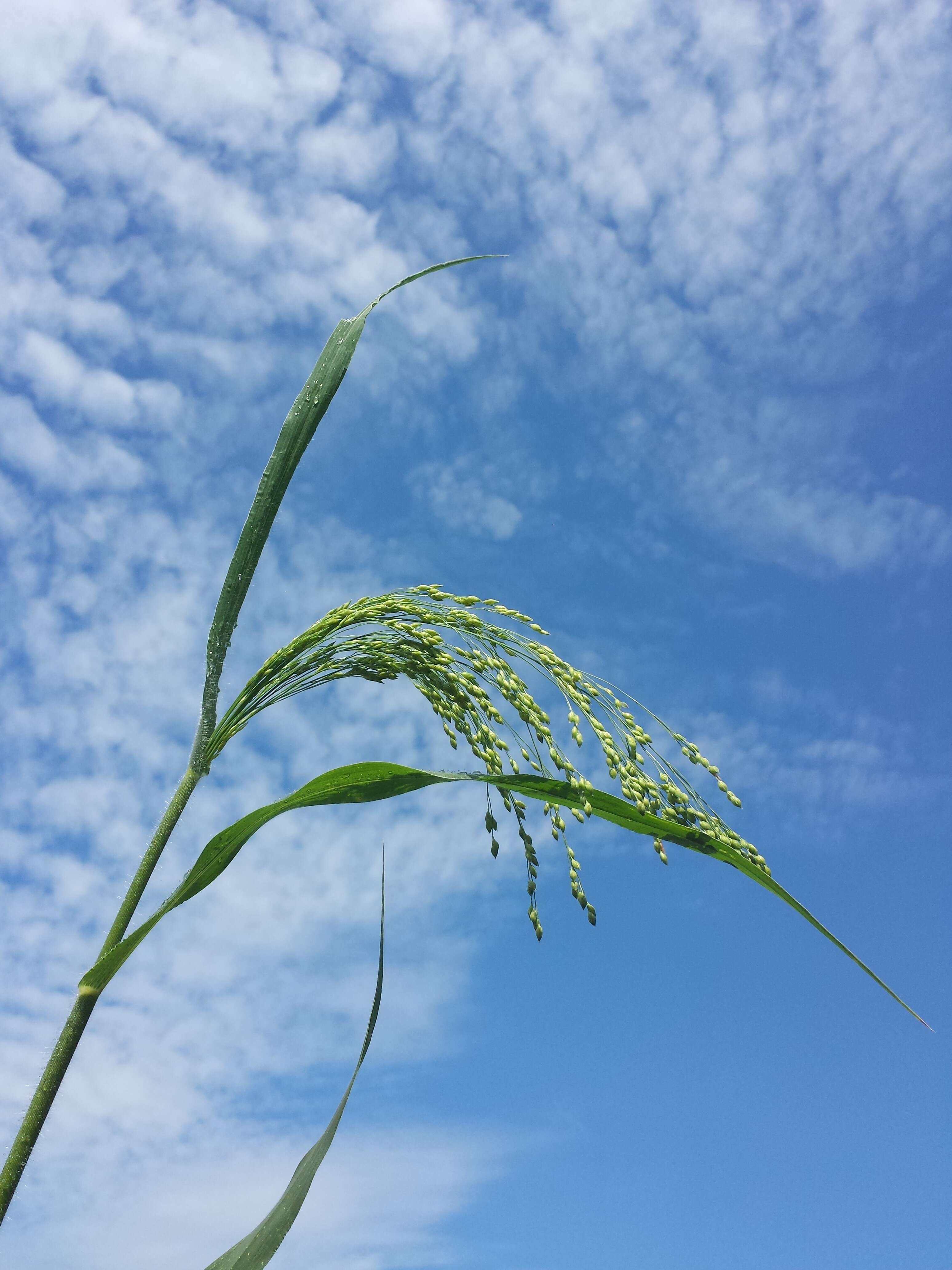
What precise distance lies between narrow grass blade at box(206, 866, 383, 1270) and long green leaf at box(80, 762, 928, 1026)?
1.48ft

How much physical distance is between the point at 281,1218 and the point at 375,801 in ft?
2.42

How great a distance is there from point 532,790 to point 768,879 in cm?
45

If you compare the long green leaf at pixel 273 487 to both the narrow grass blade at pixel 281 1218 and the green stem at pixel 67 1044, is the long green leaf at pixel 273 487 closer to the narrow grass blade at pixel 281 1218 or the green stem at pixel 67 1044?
the green stem at pixel 67 1044

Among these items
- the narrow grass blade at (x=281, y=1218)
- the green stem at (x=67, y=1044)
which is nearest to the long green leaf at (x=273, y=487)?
the green stem at (x=67, y=1044)

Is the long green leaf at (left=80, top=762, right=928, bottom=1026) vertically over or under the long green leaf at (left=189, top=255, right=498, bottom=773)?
under

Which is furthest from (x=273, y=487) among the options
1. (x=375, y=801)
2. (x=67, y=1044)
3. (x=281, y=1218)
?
(x=281, y=1218)

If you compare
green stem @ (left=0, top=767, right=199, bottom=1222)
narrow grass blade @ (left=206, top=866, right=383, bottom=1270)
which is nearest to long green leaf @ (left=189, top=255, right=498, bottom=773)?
green stem @ (left=0, top=767, right=199, bottom=1222)

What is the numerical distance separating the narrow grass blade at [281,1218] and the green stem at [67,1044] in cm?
39

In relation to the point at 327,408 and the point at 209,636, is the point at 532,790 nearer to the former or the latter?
the point at 209,636

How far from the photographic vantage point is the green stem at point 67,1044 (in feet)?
4.61

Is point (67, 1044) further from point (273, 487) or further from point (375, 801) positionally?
point (273, 487)

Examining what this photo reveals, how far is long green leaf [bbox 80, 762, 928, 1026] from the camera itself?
147cm

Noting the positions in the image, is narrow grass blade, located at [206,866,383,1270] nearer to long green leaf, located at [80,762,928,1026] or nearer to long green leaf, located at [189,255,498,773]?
long green leaf, located at [80,762,928,1026]

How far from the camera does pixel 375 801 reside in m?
1.58
